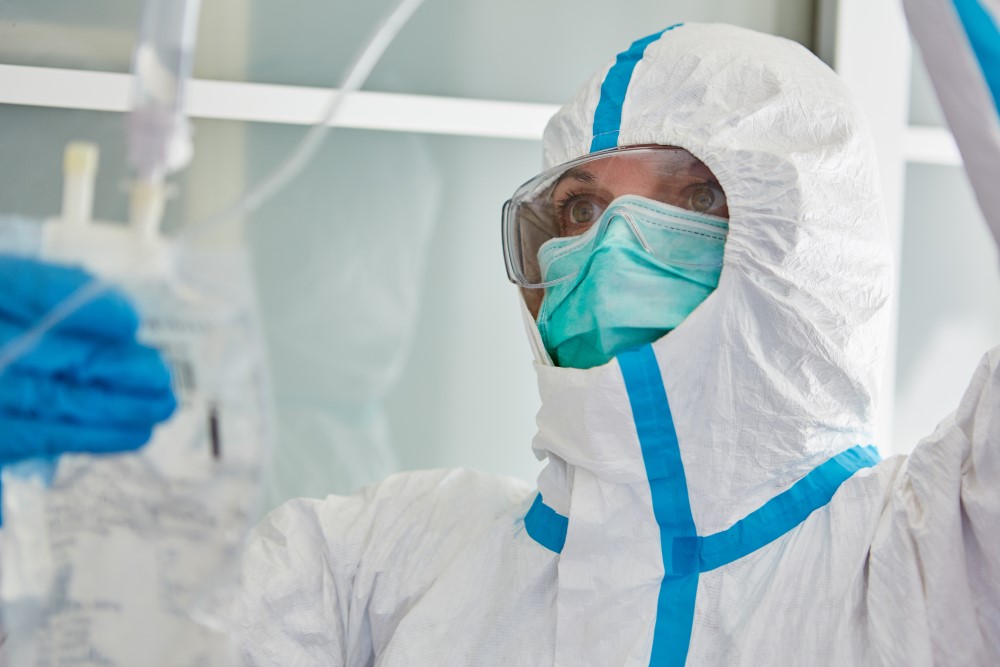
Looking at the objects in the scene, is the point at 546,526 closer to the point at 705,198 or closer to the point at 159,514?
the point at 705,198

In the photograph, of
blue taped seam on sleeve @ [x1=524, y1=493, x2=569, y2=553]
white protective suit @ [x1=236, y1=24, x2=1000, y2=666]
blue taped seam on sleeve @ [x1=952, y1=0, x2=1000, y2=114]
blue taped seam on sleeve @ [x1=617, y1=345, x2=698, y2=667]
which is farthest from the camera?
blue taped seam on sleeve @ [x1=524, y1=493, x2=569, y2=553]

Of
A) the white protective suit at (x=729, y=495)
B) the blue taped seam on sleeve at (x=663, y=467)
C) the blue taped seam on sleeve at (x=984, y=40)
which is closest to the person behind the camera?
the blue taped seam on sleeve at (x=984, y=40)

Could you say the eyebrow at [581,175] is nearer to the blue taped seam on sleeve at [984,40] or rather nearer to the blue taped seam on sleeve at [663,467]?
the blue taped seam on sleeve at [663,467]

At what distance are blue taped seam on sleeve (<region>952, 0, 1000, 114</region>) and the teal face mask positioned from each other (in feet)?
1.55

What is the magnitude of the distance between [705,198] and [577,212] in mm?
195

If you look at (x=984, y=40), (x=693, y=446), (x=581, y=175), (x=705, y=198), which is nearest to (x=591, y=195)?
(x=581, y=175)

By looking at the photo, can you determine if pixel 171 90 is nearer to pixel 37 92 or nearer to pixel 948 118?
pixel 948 118

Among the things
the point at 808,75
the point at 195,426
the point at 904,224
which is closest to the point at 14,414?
the point at 195,426

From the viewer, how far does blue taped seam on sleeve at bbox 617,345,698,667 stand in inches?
41.3

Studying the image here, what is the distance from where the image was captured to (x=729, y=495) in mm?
1065

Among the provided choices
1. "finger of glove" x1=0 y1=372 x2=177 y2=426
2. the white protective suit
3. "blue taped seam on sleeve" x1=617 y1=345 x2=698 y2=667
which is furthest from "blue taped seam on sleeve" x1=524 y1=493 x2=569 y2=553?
"finger of glove" x1=0 y1=372 x2=177 y2=426

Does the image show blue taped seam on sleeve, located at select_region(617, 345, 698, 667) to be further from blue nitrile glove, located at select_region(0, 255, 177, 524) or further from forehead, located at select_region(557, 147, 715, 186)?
blue nitrile glove, located at select_region(0, 255, 177, 524)

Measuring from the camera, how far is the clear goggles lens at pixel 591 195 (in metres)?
1.17

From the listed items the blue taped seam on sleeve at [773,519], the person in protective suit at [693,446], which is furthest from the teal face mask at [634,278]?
the blue taped seam on sleeve at [773,519]
